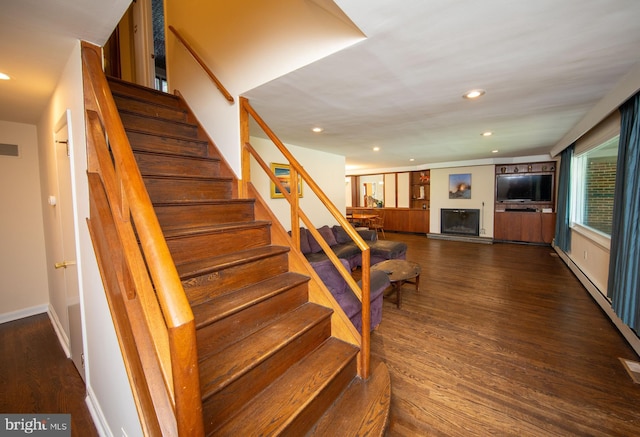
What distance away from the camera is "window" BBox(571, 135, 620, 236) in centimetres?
357

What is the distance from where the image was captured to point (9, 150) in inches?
122

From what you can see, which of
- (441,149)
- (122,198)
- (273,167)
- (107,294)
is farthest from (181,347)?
(441,149)

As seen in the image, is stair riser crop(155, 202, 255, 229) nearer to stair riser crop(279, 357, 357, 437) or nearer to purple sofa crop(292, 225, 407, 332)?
purple sofa crop(292, 225, 407, 332)

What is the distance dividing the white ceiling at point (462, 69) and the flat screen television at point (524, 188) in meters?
4.00

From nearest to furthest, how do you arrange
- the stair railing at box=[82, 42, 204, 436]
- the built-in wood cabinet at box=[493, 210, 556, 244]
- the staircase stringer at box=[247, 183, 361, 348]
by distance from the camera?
the stair railing at box=[82, 42, 204, 436], the staircase stringer at box=[247, 183, 361, 348], the built-in wood cabinet at box=[493, 210, 556, 244]

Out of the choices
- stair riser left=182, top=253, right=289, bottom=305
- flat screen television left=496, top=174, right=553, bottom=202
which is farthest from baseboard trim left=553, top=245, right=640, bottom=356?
stair riser left=182, top=253, right=289, bottom=305

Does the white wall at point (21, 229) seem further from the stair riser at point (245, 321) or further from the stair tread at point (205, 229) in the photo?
the stair riser at point (245, 321)

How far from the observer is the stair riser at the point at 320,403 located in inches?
53.0

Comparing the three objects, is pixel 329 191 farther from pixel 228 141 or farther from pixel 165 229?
pixel 165 229

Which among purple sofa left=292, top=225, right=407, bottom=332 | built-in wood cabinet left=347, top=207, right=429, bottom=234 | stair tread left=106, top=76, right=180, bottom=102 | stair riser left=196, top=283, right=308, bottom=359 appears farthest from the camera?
built-in wood cabinet left=347, top=207, right=429, bottom=234

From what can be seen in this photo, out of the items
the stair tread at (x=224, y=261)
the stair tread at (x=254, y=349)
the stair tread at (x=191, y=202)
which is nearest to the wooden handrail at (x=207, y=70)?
the stair tread at (x=191, y=202)

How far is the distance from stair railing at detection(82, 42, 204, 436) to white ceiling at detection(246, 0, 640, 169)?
1282 mm

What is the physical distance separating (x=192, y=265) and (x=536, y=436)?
8.01ft

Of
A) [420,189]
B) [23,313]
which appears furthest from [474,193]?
[23,313]
